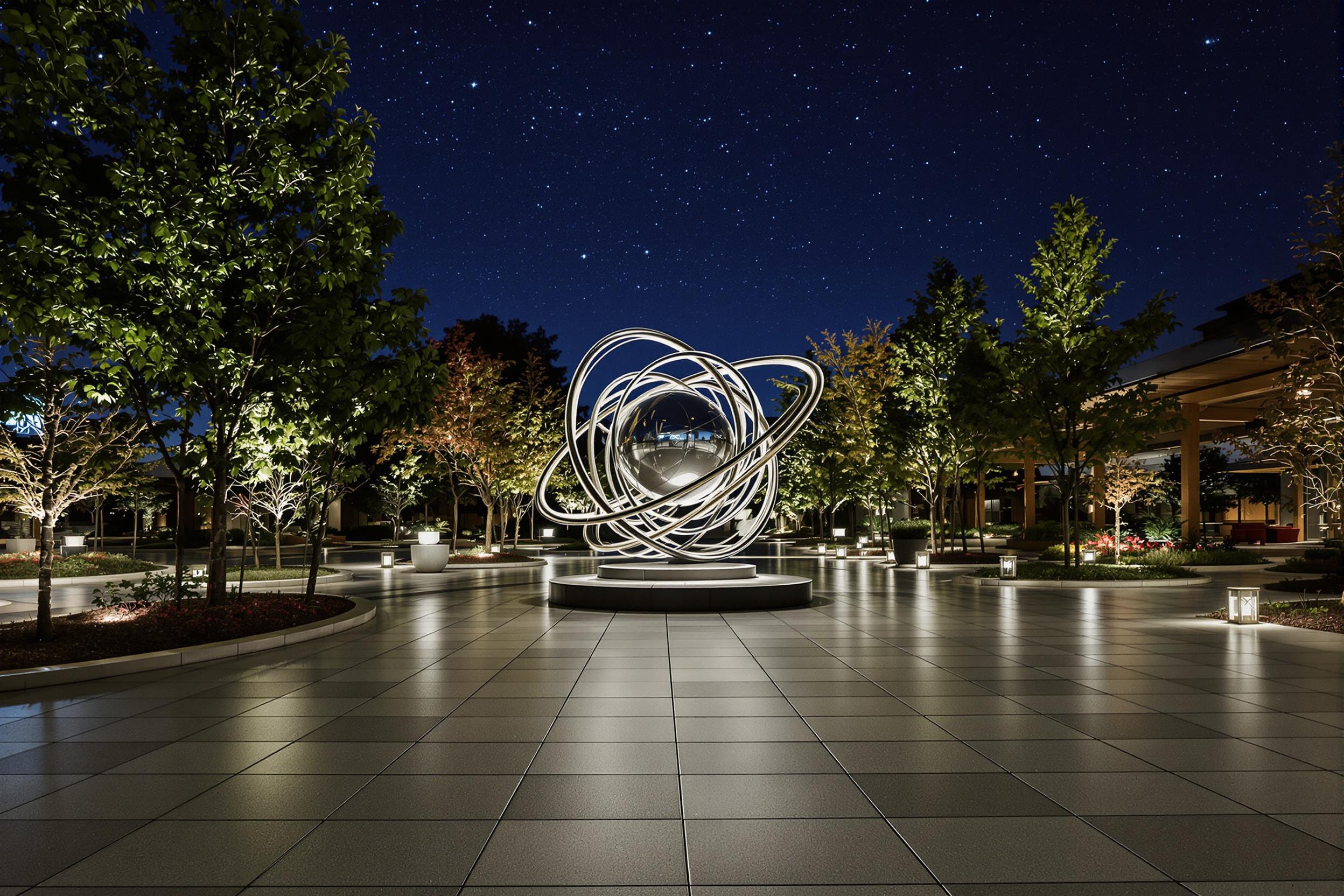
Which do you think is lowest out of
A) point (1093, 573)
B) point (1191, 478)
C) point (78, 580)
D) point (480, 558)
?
point (480, 558)

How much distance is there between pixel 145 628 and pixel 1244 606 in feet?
55.6

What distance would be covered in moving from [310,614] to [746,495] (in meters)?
10.5

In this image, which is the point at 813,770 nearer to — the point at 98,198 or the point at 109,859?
the point at 109,859

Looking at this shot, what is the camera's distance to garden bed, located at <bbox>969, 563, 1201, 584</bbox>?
22125 millimetres

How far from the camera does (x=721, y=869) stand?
4.25 m

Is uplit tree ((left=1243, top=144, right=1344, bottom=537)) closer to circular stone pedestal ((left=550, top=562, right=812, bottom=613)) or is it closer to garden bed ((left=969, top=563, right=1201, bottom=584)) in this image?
garden bed ((left=969, top=563, right=1201, bottom=584))

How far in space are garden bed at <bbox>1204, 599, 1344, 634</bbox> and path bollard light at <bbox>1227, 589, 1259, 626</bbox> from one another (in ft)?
1.76

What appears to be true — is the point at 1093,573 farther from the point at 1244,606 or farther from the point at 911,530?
the point at 911,530

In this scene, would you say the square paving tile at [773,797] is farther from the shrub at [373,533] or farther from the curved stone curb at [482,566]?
the shrub at [373,533]

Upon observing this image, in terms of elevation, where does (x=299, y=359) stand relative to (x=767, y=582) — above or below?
above

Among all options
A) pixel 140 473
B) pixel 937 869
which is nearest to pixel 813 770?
pixel 937 869

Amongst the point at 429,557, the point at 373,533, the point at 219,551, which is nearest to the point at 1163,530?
the point at 429,557

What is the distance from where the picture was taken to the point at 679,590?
15961 millimetres

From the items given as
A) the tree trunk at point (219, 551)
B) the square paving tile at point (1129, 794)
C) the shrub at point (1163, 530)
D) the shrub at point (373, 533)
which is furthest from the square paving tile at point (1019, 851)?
the shrub at point (373, 533)
